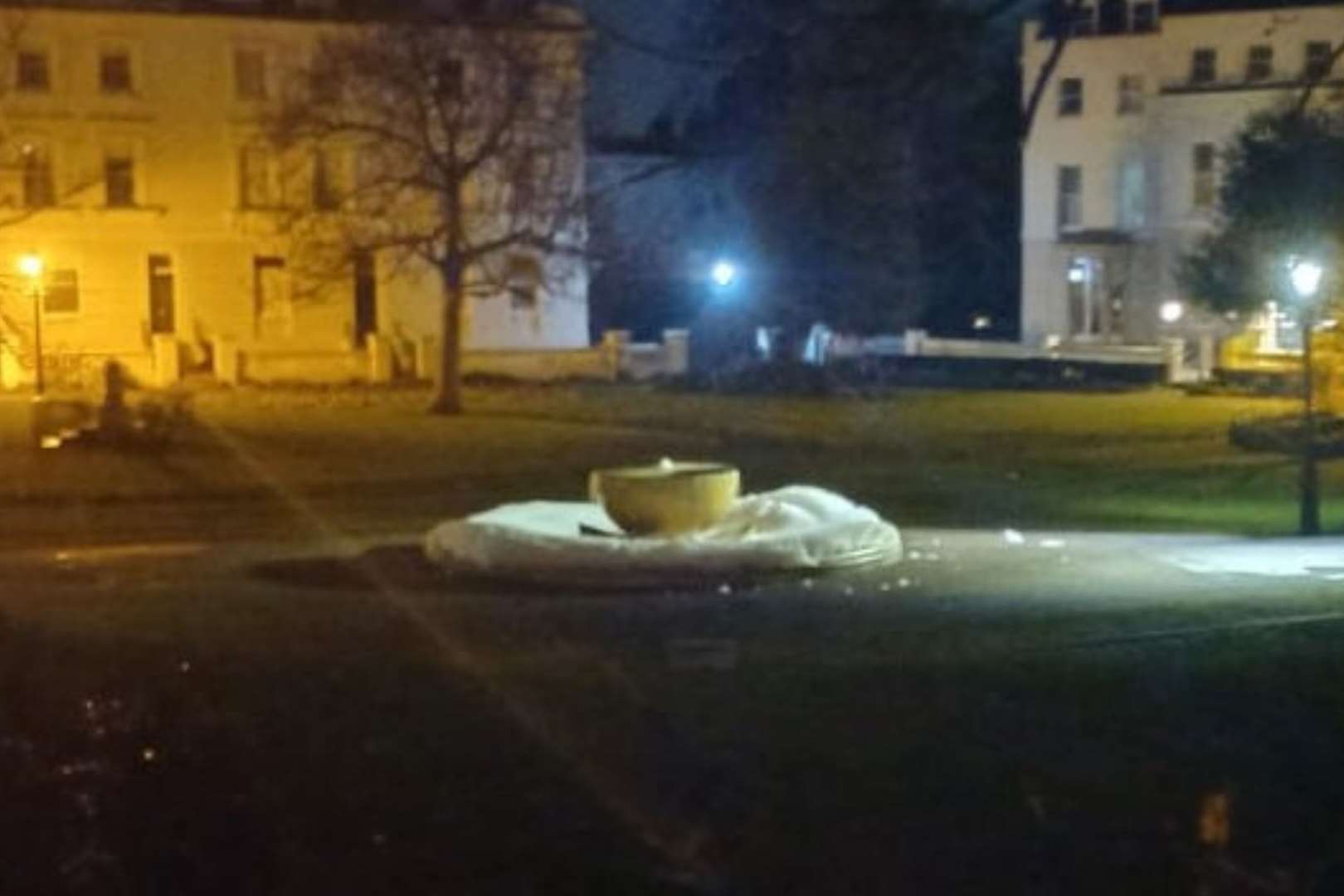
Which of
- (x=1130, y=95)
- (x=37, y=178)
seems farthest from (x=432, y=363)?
(x=1130, y=95)

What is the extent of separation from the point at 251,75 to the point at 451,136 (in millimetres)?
16127

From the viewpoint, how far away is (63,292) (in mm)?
68312

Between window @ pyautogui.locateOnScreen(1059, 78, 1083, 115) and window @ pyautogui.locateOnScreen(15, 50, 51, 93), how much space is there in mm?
30842

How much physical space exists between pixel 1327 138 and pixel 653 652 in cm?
3334

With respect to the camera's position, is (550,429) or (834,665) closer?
(834,665)

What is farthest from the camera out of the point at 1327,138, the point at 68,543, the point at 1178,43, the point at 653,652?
the point at 1178,43

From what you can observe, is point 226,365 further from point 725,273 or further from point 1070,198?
point 1070,198

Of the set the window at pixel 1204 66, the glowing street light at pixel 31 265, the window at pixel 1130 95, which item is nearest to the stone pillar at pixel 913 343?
the window at pixel 1130 95

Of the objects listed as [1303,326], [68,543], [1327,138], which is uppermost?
[1327,138]

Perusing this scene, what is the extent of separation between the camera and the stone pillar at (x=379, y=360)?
2645 inches

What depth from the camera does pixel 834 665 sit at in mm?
18031

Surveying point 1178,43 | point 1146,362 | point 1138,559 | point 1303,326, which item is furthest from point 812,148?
point 1138,559

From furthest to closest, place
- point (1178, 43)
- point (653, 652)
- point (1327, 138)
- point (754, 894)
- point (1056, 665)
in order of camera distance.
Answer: point (1178, 43) → point (1327, 138) → point (653, 652) → point (1056, 665) → point (754, 894)

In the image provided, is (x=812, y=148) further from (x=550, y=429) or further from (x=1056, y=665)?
(x=1056, y=665)
